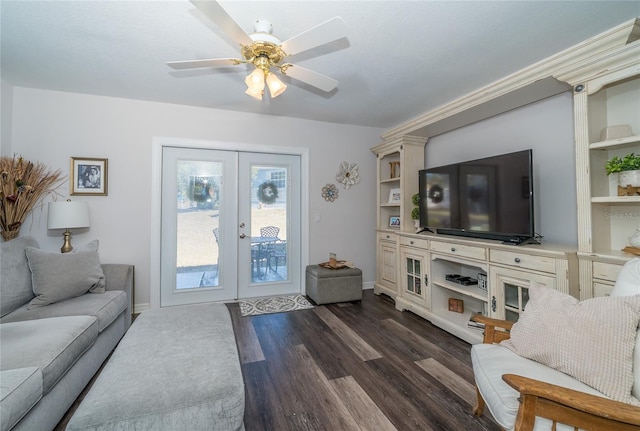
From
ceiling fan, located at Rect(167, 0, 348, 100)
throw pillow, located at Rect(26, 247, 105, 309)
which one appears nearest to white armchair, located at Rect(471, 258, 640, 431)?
ceiling fan, located at Rect(167, 0, 348, 100)

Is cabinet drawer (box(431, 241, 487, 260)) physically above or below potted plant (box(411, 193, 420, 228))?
below

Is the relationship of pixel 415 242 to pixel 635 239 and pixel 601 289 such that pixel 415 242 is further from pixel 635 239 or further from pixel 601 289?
pixel 635 239

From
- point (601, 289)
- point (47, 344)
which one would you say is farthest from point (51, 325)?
point (601, 289)

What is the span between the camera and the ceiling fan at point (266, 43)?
1.34 metres

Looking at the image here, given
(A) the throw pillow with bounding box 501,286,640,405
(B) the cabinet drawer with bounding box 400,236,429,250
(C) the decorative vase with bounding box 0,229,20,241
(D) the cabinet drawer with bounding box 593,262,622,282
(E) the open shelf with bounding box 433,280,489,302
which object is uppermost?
(C) the decorative vase with bounding box 0,229,20,241

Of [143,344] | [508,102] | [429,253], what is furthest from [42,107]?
[508,102]

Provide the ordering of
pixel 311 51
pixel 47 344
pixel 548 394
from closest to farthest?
pixel 548 394 → pixel 47 344 → pixel 311 51

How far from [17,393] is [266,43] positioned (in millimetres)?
2105

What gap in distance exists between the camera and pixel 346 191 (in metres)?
4.08

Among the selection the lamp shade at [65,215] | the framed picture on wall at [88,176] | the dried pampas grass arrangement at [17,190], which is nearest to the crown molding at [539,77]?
the framed picture on wall at [88,176]

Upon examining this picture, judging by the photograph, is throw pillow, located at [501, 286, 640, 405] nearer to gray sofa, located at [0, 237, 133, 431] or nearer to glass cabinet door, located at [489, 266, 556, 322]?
glass cabinet door, located at [489, 266, 556, 322]

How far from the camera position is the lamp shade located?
102 inches

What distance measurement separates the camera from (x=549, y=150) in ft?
7.85

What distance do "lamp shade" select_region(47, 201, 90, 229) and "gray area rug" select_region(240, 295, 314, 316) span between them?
1.94m
